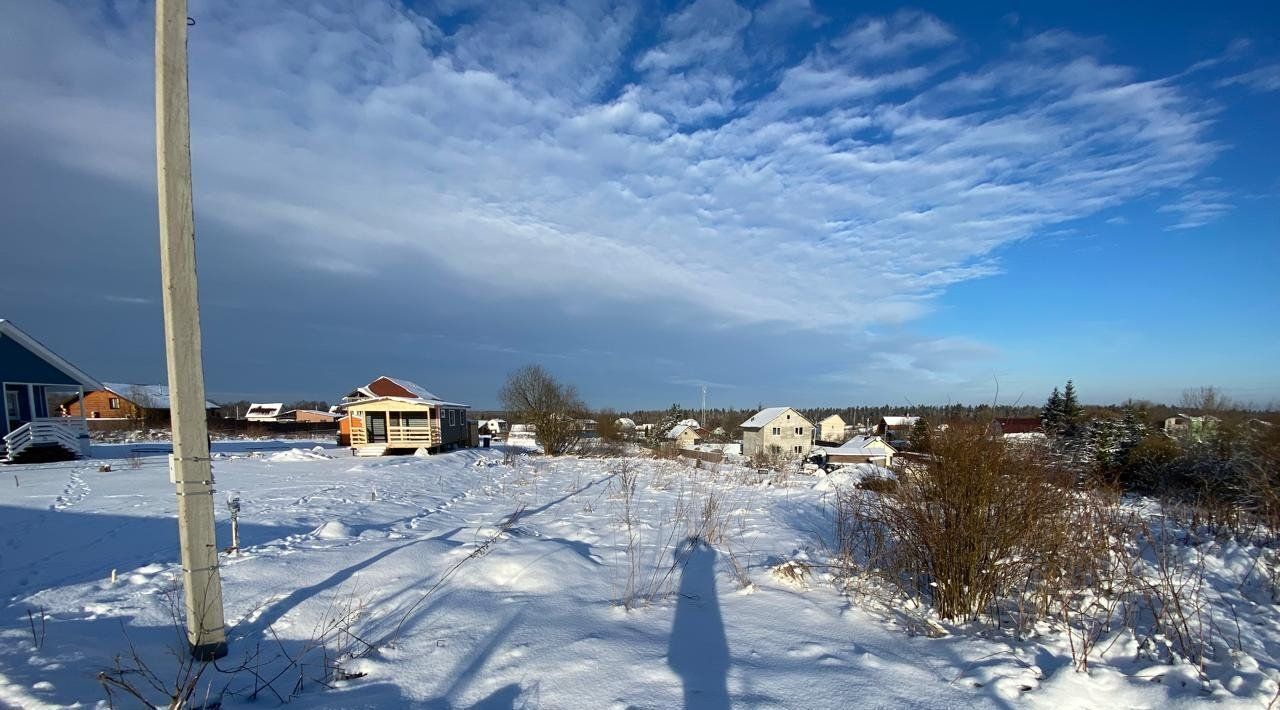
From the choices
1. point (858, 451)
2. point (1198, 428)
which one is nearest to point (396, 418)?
point (1198, 428)

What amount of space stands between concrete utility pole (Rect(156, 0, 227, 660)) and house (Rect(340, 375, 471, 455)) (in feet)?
68.4

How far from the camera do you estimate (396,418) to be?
23344 mm

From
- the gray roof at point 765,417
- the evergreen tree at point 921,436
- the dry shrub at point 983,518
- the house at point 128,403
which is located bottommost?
the gray roof at point 765,417

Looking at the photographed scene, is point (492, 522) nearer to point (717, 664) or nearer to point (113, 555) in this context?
point (113, 555)

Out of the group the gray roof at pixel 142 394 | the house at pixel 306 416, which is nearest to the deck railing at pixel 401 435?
the gray roof at pixel 142 394

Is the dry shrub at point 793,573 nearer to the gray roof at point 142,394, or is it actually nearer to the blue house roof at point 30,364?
the blue house roof at point 30,364

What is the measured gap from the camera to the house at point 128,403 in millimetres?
41000

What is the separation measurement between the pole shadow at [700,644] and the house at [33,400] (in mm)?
23271

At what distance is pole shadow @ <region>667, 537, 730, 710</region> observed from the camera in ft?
8.93

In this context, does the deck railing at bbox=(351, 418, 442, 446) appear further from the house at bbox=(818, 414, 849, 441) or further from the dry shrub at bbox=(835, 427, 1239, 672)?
the house at bbox=(818, 414, 849, 441)

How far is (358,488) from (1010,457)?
38.4 feet

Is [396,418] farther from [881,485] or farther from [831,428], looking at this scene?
[831,428]

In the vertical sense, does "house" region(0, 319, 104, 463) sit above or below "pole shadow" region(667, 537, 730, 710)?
above

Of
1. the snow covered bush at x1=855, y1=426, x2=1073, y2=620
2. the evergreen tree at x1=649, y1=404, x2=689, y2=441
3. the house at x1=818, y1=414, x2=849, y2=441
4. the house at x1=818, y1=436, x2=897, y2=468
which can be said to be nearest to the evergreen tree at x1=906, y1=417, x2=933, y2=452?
the snow covered bush at x1=855, y1=426, x2=1073, y2=620
